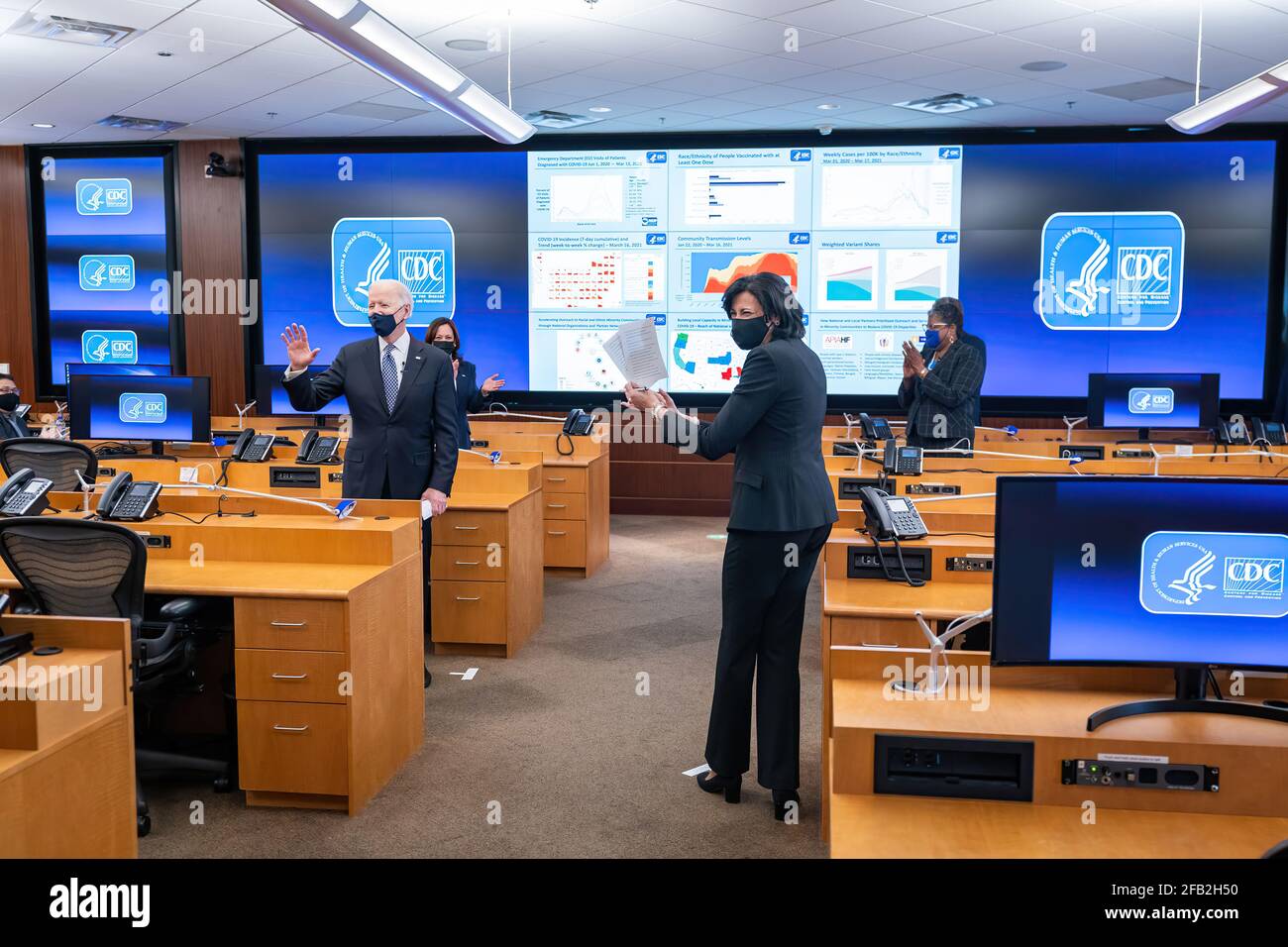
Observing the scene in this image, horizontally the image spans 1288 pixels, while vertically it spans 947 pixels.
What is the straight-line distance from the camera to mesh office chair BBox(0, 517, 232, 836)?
10.4 ft

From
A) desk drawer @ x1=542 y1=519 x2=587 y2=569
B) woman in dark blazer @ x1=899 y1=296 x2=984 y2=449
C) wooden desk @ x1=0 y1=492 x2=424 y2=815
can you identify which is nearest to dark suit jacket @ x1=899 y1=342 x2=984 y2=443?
woman in dark blazer @ x1=899 y1=296 x2=984 y2=449

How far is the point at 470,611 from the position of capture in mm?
5109

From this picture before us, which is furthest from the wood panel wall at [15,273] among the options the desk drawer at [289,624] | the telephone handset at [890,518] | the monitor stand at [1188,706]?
the monitor stand at [1188,706]

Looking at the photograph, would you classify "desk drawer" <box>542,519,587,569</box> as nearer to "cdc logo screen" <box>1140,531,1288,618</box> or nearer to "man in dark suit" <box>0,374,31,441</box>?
"man in dark suit" <box>0,374,31,441</box>

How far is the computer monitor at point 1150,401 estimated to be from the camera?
24.3ft

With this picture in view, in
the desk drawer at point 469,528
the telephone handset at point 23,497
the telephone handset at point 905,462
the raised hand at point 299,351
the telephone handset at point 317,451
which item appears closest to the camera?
the telephone handset at point 23,497

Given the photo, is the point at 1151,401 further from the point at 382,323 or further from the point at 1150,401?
the point at 382,323

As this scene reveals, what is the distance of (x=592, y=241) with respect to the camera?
9.16 metres

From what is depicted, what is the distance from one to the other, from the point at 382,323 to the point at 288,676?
5.20 ft

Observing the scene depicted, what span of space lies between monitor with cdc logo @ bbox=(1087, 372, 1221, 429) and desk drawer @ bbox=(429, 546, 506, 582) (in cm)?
459

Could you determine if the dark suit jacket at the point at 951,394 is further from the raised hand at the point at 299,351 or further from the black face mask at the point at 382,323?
the raised hand at the point at 299,351

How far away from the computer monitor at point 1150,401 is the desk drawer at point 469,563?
4594mm
